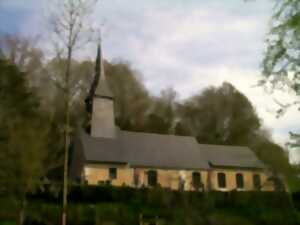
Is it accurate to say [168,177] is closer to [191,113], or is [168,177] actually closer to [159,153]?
[159,153]

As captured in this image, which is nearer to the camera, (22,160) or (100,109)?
(22,160)

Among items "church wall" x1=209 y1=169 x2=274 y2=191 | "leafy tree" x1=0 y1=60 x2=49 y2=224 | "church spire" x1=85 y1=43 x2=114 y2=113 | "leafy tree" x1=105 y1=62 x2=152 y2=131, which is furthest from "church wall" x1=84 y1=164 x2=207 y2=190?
"leafy tree" x1=0 y1=60 x2=49 y2=224

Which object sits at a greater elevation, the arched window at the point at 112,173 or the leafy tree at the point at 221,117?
the leafy tree at the point at 221,117

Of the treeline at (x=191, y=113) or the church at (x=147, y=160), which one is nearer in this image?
the church at (x=147, y=160)

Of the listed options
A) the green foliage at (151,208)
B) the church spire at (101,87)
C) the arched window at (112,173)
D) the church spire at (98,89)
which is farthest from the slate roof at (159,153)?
the green foliage at (151,208)

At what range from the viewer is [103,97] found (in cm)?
3353

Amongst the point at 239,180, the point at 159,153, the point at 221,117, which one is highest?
the point at 221,117

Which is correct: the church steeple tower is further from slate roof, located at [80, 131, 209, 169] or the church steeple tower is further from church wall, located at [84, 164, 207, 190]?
church wall, located at [84, 164, 207, 190]

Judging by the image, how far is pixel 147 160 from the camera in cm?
3394

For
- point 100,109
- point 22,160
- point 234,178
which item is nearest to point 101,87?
point 100,109

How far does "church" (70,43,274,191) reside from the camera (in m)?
31.8

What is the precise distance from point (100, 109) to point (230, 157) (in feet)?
43.7

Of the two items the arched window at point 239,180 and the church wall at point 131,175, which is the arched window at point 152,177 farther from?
the arched window at point 239,180

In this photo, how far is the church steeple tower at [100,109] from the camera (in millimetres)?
32938
